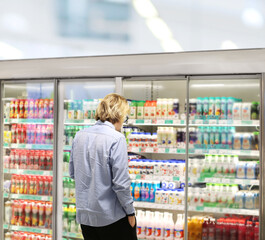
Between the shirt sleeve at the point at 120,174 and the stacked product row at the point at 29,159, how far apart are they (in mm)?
1856

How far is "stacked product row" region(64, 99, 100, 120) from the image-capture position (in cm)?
423

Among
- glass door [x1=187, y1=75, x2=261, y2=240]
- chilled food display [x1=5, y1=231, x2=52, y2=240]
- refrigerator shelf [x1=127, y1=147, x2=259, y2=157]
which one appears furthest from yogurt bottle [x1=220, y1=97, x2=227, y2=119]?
Answer: chilled food display [x1=5, y1=231, x2=52, y2=240]

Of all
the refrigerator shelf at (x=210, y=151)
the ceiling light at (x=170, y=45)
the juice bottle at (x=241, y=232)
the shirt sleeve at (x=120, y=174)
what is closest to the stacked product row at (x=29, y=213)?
the refrigerator shelf at (x=210, y=151)

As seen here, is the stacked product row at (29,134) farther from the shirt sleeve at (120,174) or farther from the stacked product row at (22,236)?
the shirt sleeve at (120,174)

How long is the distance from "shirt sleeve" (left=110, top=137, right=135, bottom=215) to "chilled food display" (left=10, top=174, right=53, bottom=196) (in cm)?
184

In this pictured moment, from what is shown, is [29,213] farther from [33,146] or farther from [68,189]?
[33,146]

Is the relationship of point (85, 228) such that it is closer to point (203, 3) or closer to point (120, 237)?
point (120, 237)

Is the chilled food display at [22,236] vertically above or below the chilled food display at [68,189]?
below

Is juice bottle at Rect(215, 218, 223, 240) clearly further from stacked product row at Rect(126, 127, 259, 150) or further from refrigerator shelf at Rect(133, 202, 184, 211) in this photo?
stacked product row at Rect(126, 127, 259, 150)

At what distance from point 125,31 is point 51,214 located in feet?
8.10

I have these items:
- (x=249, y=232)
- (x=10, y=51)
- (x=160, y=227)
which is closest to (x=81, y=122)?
(x=160, y=227)

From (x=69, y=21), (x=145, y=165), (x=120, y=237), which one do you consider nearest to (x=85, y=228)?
(x=120, y=237)

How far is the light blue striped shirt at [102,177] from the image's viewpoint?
2.70 meters

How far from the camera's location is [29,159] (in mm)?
4465
